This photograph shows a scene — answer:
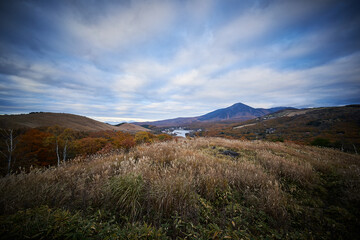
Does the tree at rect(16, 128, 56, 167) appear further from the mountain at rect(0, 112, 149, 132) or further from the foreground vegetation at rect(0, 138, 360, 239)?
the foreground vegetation at rect(0, 138, 360, 239)

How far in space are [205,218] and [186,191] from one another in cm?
65

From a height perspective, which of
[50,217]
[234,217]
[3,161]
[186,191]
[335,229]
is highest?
[50,217]

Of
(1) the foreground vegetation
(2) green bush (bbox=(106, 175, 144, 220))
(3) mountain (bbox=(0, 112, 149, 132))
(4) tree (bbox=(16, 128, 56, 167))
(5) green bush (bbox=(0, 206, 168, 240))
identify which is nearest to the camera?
(5) green bush (bbox=(0, 206, 168, 240))

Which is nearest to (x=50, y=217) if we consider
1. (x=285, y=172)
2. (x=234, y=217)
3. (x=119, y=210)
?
(x=119, y=210)

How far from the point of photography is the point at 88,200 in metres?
A: 2.70

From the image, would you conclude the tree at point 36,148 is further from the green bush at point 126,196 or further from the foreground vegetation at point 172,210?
the green bush at point 126,196

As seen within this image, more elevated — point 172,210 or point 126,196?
point 126,196

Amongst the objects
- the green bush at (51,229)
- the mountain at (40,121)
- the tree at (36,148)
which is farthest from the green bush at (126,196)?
the mountain at (40,121)

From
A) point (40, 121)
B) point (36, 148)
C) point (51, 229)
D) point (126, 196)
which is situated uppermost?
point (40, 121)

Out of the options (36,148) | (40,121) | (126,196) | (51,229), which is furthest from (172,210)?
(40,121)

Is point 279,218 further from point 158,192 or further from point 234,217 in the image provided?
point 158,192

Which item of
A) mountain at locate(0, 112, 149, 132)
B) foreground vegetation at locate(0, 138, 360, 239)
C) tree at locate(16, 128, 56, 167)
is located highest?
mountain at locate(0, 112, 149, 132)

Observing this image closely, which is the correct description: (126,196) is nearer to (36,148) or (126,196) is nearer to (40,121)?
(36,148)

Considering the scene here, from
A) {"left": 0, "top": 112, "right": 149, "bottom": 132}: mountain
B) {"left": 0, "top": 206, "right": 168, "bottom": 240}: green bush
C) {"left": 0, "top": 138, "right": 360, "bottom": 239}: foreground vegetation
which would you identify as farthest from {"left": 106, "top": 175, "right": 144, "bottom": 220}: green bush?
{"left": 0, "top": 112, "right": 149, "bottom": 132}: mountain
